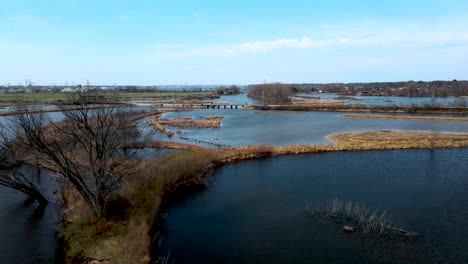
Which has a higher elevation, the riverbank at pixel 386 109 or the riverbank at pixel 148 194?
the riverbank at pixel 386 109

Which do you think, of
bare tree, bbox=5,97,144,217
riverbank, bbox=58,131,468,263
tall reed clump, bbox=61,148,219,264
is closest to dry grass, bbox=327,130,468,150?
riverbank, bbox=58,131,468,263

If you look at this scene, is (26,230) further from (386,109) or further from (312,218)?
(386,109)

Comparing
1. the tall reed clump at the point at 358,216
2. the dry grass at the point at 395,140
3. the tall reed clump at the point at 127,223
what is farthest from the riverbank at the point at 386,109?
the tall reed clump at the point at 127,223

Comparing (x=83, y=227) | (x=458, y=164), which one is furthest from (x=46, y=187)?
(x=458, y=164)

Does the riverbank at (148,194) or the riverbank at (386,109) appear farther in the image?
the riverbank at (386,109)

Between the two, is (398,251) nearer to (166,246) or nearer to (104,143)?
(166,246)

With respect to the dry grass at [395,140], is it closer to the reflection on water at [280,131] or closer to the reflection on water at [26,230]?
the reflection on water at [280,131]

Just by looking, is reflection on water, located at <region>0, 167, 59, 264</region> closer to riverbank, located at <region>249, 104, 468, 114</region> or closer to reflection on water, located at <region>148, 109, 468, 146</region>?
reflection on water, located at <region>148, 109, 468, 146</region>
